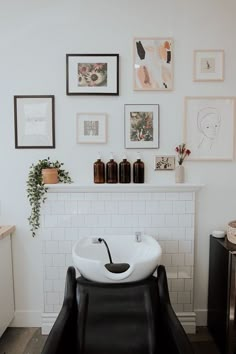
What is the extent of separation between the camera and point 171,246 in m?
2.27

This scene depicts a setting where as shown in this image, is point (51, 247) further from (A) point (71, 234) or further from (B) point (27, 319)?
(B) point (27, 319)

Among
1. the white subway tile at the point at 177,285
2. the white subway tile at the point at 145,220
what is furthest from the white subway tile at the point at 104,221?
the white subway tile at the point at 177,285

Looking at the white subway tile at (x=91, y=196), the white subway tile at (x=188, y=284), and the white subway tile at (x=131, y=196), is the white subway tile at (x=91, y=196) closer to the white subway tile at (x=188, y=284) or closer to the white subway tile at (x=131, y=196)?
Result: the white subway tile at (x=131, y=196)

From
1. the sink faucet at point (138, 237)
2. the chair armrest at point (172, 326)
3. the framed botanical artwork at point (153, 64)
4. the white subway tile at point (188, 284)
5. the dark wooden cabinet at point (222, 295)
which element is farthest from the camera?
the white subway tile at point (188, 284)

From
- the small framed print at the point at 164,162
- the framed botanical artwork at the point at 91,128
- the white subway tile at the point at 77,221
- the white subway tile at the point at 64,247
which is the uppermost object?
the framed botanical artwork at the point at 91,128

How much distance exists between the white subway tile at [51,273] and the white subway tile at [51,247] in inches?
5.3

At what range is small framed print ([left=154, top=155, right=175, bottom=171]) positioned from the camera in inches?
88.8

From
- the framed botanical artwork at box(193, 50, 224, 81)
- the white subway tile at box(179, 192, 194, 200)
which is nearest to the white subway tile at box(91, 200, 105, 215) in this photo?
the white subway tile at box(179, 192, 194, 200)

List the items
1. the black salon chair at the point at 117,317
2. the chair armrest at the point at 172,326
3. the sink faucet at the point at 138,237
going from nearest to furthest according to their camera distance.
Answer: the chair armrest at the point at 172,326 < the black salon chair at the point at 117,317 < the sink faucet at the point at 138,237

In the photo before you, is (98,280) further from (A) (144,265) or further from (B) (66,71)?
(B) (66,71)

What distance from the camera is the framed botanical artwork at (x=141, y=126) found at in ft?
7.30

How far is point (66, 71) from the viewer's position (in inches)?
86.7

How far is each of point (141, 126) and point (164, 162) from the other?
1.08 feet

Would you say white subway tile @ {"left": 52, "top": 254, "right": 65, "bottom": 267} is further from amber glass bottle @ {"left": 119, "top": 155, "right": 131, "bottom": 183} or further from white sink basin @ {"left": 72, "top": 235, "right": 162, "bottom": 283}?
amber glass bottle @ {"left": 119, "top": 155, "right": 131, "bottom": 183}
